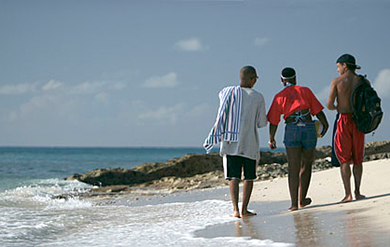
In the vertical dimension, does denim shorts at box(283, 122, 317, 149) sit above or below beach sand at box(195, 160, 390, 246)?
above

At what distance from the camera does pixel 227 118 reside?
6.39 meters

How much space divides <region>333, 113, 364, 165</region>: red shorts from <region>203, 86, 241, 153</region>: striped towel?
53.8 inches

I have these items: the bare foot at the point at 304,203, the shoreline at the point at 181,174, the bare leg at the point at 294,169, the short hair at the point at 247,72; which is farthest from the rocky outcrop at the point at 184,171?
the short hair at the point at 247,72

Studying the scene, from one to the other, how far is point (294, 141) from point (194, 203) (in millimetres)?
2782

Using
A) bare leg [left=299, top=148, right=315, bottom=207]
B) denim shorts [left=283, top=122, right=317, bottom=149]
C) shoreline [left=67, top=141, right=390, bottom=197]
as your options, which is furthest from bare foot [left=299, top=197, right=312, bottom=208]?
shoreline [left=67, top=141, right=390, bottom=197]

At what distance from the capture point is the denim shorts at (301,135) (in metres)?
6.34

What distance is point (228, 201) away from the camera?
28.0ft

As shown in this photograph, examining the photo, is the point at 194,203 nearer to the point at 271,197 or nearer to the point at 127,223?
the point at 271,197

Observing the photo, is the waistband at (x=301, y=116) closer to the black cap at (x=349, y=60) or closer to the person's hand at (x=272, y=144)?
the person's hand at (x=272, y=144)

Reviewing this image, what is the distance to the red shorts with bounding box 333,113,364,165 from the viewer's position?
6629 mm

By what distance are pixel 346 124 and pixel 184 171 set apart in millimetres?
11408

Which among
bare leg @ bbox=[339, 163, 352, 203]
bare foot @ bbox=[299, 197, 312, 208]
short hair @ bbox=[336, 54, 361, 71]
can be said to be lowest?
bare foot @ bbox=[299, 197, 312, 208]

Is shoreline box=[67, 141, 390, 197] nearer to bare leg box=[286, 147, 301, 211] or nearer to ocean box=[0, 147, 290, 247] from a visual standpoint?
ocean box=[0, 147, 290, 247]

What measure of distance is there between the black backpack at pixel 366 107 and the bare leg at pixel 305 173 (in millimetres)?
697
